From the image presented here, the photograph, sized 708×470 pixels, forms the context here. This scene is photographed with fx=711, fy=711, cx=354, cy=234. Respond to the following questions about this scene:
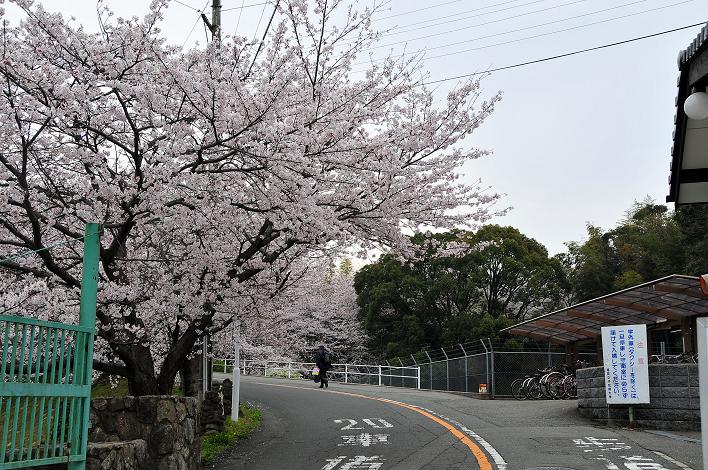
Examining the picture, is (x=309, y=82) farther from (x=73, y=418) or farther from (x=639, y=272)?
(x=639, y=272)

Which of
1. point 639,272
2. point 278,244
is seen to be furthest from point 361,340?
point 278,244

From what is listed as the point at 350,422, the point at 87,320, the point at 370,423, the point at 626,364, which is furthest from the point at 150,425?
the point at 626,364

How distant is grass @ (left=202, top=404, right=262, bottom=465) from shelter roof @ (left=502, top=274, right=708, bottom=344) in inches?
339

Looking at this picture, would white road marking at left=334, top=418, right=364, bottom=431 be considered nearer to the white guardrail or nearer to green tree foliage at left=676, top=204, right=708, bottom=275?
the white guardrail

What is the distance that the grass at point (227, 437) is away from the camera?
12967 mm

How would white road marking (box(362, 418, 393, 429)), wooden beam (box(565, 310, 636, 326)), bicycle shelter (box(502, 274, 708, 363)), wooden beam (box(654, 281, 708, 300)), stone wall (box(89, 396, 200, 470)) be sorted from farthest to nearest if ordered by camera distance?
wooden beam (box(565, 310, 636, 326)) < bicycle shelter (box(502, 274, 708, 363)) < wooden beam (box(654, 281, 708, 300)) < white road marking (box(362, 418, 393, 429)) < stone wall (box(89, 396, 200, 470))

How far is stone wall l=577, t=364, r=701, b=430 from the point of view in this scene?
47.0ft

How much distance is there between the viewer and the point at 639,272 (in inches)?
1598

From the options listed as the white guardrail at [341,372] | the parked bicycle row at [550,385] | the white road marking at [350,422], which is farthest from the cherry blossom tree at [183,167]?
the white guardrail at [341,372]

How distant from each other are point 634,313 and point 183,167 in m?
14.6

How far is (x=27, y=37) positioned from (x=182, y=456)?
19.8 feet

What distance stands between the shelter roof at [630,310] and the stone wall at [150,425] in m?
10.9

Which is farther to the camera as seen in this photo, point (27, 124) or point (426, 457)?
point (426, 457)

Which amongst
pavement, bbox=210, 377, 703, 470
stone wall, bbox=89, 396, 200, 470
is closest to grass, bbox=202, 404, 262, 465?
pavement, bbox=210, 377, 703, 470
